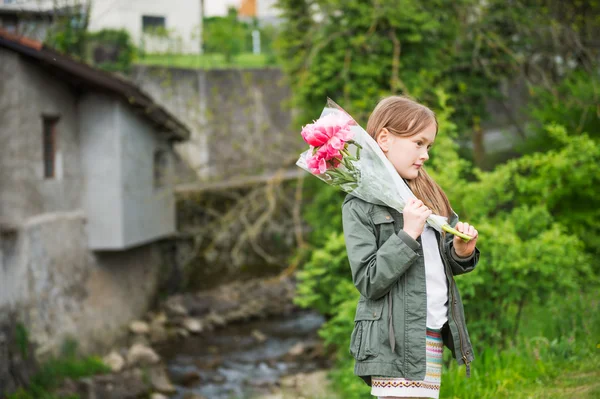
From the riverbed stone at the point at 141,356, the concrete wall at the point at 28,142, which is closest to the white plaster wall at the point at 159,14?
the concrete wall at the point at 28,142

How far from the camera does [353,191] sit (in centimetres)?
279

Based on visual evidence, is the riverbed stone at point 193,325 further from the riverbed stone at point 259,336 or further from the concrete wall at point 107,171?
the concrete wall at point 107,171

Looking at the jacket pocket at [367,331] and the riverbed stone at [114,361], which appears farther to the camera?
the riverbed stone at [114,361]

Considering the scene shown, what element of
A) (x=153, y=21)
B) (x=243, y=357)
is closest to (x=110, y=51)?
(x=153, y=21)

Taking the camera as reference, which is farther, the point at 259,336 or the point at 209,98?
the point at 209,98

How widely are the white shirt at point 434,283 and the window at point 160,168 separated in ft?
41.4

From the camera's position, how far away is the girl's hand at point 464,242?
8.91ft

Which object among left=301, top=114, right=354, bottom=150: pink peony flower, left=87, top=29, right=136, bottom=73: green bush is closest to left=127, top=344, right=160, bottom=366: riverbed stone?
left=87, top=29, right=136, bottom=73: green bush

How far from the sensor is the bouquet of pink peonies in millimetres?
2697

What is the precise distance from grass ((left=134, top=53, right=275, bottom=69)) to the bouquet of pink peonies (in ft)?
61.0

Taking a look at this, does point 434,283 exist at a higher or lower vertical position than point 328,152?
lower

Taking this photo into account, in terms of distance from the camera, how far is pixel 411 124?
2.75 m

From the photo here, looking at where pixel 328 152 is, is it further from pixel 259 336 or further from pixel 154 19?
pixel 154 19

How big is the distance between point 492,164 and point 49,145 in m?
7.77
